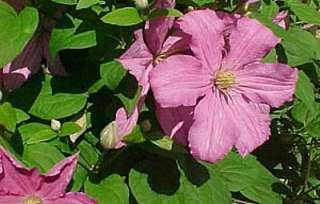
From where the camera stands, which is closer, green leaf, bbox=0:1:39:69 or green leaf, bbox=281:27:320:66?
green leaf, bbox=0:1:39:69

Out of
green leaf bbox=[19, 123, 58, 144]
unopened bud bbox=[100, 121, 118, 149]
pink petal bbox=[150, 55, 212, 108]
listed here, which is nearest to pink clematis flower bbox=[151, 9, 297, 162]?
pink petal bbox=[150, 55, 212, 108]

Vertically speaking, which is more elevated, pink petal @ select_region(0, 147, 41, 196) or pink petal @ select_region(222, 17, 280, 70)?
pink petal @ select_region(222, 17, 280, 70)

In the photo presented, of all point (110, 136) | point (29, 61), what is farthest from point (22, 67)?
point (110, 136)

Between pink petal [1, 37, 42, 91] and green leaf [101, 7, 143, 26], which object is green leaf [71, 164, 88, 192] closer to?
pink petal [1, 37, 42, 91]

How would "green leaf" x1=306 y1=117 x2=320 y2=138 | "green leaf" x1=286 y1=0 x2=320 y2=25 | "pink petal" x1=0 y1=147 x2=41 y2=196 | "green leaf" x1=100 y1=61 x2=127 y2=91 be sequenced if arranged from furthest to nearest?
"green leaf" x1=306 y1=117 x2=320 y2=138
"green leaf" x1=286 y1=0 x2=320 y2=25
"green leaf" x1=100 y1=61 x2=127 y2=91
"pink petal" x1=0 y1=147 x2=41 y2=196

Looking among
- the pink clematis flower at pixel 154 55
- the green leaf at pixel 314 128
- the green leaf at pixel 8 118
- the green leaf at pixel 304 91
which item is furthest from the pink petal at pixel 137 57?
the green leaf at pixel 314 128

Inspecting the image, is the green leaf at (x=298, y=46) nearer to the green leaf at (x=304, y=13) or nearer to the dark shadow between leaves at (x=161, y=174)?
the green leaf at (x=304, y=13)
